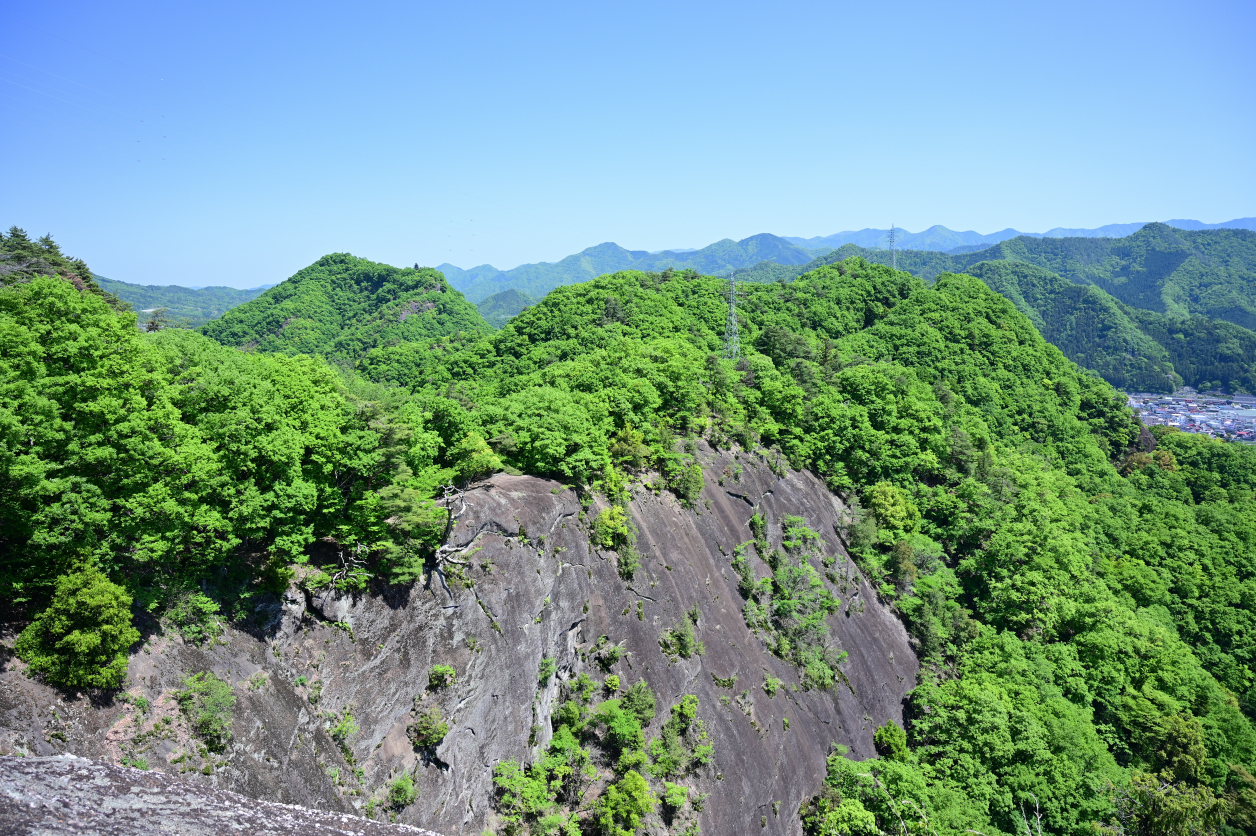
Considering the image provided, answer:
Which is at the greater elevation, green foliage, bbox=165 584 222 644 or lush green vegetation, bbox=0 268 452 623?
lush green vegetation, bbox=0 268 452 623

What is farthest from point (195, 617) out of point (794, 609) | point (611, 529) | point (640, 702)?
point (794, 609)

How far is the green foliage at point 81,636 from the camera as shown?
15.2 m

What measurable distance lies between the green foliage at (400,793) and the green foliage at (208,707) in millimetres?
5877

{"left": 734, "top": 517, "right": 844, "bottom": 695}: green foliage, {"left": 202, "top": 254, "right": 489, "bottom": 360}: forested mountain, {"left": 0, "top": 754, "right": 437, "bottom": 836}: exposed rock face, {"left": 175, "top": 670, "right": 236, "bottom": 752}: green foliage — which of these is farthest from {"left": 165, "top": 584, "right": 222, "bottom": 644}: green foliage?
{"left": 202, "top": 254, "right": 489, "bottom": 360}: forested mountain

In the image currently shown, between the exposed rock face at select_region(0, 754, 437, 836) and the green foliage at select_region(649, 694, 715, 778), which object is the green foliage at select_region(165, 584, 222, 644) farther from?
the green foliage at select_region(649, 694, 715, 778)

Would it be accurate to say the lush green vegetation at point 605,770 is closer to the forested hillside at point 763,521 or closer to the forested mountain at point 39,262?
the forested hillside at point 763,521

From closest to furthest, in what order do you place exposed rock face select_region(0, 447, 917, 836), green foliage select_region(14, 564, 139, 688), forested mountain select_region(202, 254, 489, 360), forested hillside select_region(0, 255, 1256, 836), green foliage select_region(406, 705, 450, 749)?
1. green foliage select_region(14, 564, 139, 688)
2. forested hillside select_region(0, 255, 1256, 836)
3. exposed rock face select_region(0, 447, 917, 836)
4. green foliage select_region(406, 705, 450, 749)
5. forested mountain select_region(202, 254, 489, 360)

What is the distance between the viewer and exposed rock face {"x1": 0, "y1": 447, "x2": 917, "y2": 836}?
690 inches

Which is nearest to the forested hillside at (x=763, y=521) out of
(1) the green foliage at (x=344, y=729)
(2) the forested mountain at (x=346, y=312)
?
(1) the green foliage at (x=344, y=729)

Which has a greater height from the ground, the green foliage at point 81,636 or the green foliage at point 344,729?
the green foliage at point 81,636

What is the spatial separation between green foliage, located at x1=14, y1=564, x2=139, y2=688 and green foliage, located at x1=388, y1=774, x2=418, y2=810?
9.08 m

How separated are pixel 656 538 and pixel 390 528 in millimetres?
16033

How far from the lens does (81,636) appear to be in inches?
600

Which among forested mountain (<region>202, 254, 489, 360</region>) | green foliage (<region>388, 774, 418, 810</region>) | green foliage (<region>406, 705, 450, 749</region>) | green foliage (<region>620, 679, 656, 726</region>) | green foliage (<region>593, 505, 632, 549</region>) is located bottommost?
green foliage (<region>620, 679, 656, 726</region>)
